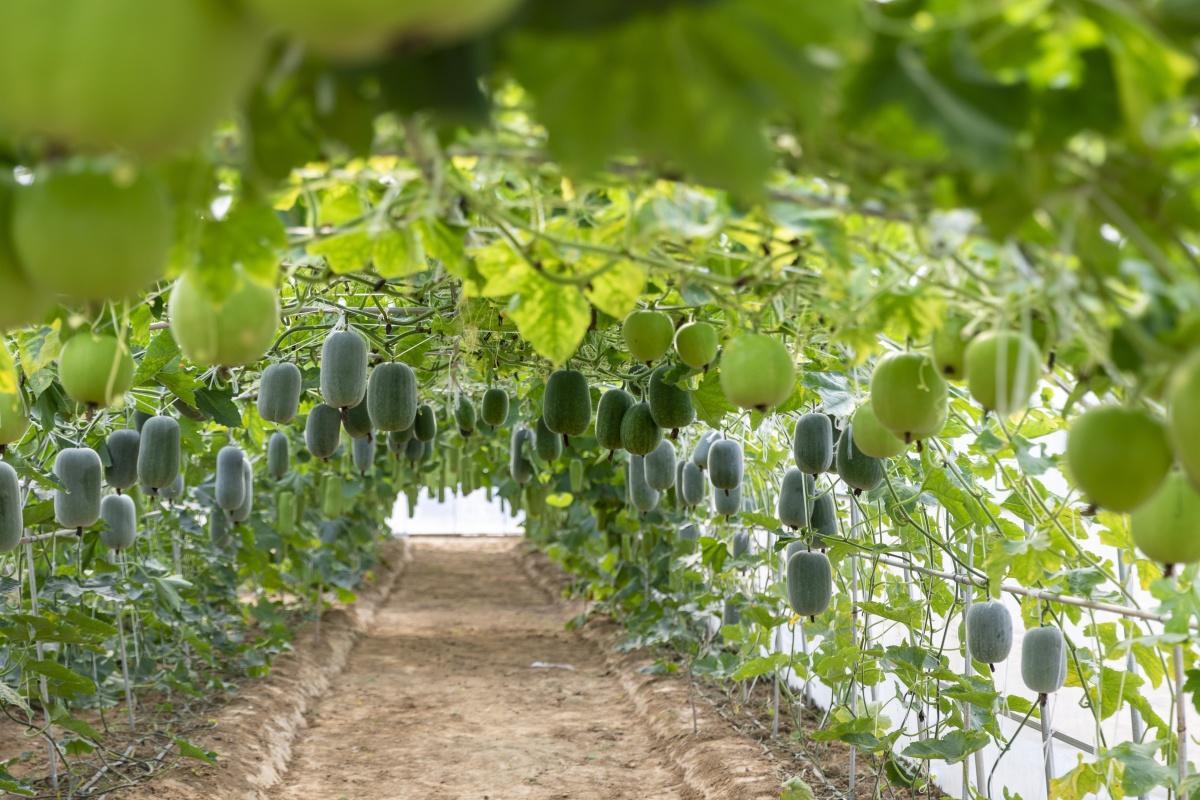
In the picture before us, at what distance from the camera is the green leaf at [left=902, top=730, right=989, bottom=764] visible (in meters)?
4.57

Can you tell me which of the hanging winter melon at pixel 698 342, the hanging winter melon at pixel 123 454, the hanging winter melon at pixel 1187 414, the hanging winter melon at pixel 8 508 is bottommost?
the hanging winter melon at pixel 8 508

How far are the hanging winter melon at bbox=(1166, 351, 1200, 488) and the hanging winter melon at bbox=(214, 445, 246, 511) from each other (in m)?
6.79

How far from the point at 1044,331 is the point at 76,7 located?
5.34 feet

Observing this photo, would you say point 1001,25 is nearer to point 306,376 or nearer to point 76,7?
point 76,7

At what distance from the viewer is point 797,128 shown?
1.35 meters

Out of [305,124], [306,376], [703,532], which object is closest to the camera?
[305,124]

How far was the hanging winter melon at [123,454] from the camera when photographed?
4.91m

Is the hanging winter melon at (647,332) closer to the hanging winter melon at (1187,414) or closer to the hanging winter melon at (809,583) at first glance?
the hanging winter melon at (1187,414)

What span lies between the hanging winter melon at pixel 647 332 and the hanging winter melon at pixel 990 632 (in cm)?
236

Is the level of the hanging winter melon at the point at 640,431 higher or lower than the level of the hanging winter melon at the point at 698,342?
→ lower

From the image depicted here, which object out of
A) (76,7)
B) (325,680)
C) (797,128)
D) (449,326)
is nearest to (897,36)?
(797,128)

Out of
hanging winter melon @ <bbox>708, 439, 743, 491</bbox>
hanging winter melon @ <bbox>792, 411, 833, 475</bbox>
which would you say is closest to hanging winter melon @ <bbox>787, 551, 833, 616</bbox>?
hanging winter melon @ <bbox>708, 439, 743, 491</bbox>

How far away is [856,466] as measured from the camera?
14.0ft

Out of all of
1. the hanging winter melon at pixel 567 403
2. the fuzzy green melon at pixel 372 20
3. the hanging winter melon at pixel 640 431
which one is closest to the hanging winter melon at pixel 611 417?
the hanging winter melon at pixel 640 431
